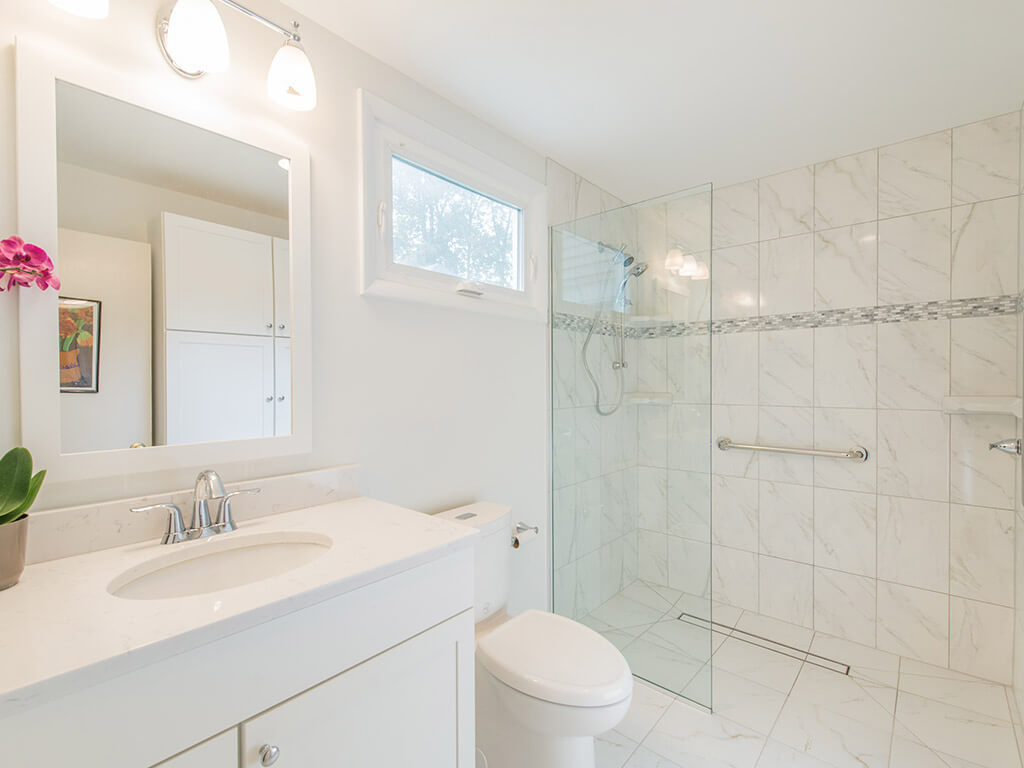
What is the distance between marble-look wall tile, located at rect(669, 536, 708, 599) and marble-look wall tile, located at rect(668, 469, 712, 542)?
0.04 meters

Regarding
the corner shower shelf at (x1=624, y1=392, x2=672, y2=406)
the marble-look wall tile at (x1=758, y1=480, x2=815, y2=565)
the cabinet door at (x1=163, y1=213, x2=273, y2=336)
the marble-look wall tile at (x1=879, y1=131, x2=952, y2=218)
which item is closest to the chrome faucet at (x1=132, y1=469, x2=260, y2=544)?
the cabinet door at (x1=163, y1=213, x2=273, y2=336)

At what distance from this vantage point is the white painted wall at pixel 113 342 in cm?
98

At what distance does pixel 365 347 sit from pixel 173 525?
2.24 feet

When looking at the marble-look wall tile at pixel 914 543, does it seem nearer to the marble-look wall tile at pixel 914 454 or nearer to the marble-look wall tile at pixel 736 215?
the marble-look wall tile at pixel 914 454

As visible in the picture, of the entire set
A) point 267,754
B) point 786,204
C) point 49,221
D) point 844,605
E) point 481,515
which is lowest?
point 844,605

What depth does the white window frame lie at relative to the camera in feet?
4.91

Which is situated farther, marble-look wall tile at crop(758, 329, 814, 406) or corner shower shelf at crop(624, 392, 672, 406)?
marble-look wall tile at crop(758, 329, 814, 406)

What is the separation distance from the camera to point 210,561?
1.05 metres

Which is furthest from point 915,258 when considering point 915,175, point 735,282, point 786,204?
point 735,282

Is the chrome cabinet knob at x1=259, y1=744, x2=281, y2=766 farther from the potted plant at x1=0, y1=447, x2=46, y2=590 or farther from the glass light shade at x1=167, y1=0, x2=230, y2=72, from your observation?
the glass light shade at x1=167, y1=0, x2=230, y2=72

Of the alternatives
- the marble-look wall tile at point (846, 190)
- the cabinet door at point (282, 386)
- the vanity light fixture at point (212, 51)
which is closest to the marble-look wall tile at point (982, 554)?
the marble-look wall tile at point (846, 190)

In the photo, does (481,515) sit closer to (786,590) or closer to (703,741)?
(703,741)

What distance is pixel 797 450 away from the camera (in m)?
2.35

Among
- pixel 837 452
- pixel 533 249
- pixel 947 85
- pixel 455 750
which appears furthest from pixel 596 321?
pixel 455 750
